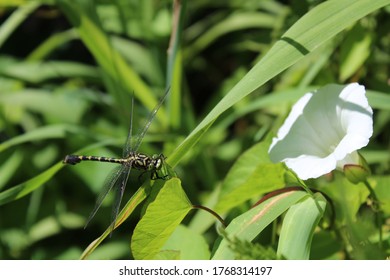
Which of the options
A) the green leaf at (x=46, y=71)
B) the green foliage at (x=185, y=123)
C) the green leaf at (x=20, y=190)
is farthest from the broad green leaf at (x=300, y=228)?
the green leaf at (x=46, y=71)

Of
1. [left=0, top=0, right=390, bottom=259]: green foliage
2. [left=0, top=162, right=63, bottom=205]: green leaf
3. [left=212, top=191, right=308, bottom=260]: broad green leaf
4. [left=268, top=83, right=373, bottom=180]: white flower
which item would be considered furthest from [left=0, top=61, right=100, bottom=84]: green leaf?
[left=212, top=191, right=308, bottom=260]: broad green leaf

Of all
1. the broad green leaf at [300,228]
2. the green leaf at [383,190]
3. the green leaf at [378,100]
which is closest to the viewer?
the broad green leaf at [300,228]

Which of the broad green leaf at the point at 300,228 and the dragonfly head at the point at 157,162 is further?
the dragonfly head at the point at 157,162

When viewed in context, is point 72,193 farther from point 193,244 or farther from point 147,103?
point 193,244

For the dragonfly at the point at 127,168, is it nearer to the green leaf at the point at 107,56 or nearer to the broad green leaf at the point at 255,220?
the broad green leaf at the point at 255,220

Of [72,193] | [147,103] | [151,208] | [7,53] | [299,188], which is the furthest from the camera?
[7,53]

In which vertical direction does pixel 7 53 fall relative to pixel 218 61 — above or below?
above

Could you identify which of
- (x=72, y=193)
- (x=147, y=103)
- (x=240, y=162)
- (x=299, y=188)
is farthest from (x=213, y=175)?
(x=299, y=188)

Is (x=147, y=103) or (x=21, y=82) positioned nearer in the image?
(x=147, y=103)
